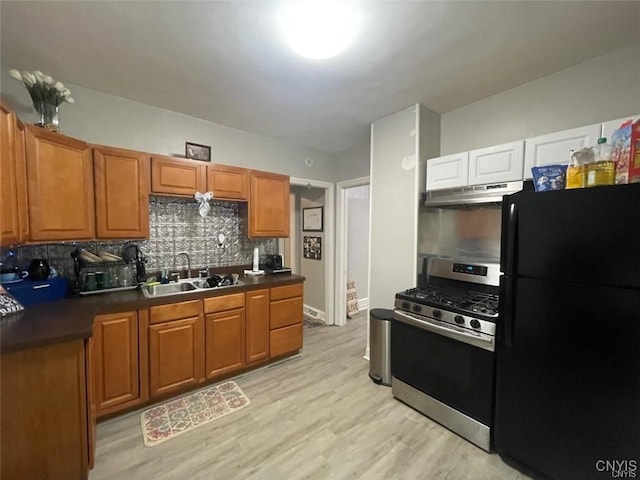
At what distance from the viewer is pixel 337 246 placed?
400cm

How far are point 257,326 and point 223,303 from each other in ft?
1.49

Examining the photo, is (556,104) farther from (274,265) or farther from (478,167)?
(274,265)

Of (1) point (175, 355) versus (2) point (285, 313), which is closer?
(1) point (175, 355)

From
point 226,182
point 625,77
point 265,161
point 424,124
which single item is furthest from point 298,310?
point 625,77

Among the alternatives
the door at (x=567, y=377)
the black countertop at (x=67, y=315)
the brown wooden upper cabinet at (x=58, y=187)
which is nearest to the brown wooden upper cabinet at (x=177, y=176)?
the brown wooden upper cabinet at (x=58, y=187)

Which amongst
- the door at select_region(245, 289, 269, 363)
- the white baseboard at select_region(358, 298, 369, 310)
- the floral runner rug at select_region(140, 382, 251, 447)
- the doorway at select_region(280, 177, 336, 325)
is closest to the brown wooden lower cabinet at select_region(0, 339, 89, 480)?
the floral runner rug at select_region(140, 382, 251, 447)

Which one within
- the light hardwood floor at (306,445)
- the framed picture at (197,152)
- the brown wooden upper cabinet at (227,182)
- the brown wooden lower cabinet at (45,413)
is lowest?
the light hardwood floor at (306,445)

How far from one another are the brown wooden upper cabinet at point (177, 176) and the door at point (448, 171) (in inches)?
87.6

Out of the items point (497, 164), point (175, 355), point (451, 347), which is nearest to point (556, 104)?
point (497, 164)

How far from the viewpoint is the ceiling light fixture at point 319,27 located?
4.55 ft

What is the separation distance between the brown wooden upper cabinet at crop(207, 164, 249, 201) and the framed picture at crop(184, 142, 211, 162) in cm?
13

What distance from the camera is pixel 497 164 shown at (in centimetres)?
204

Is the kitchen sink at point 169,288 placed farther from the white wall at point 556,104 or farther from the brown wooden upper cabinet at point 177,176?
the white wall at point 556,104

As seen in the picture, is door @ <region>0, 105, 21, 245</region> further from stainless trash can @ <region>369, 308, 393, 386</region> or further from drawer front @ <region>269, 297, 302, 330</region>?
stainless trash can @ <region>369, 308, 393, 386</region>
